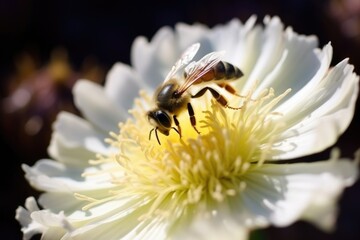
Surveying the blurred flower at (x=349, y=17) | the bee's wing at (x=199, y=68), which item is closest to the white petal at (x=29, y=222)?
the bee's wing at (x=199, y=68)

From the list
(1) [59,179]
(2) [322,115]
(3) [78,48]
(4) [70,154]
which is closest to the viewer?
(2) [322,115]

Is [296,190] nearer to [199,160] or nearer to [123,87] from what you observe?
[199,160]

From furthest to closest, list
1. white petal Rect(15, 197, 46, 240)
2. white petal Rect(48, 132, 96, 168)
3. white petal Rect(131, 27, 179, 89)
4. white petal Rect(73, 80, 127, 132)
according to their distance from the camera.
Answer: white petal Rect(131, 27, 179, 89), white petal Rect(73, 80, 127, 132), white petal Rect(48, 132, 96, 168), white petal Rect(15, 197, 46, 240)

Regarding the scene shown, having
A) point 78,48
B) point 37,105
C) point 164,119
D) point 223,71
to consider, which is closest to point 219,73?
point 223,71

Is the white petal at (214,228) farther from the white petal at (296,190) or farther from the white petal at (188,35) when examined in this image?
the white petal at (188,35)

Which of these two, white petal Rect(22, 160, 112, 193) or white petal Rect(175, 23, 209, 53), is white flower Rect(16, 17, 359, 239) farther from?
white petal Rect(175, 23, 209, 53)

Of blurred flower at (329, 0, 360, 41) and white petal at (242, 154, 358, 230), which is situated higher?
blurred flower at (329, 0, 360, 41)

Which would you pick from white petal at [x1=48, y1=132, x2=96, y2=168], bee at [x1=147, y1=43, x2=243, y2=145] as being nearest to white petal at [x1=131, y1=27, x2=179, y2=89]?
white petal at [x1=48, y1=132, x2=96, y2=168]
